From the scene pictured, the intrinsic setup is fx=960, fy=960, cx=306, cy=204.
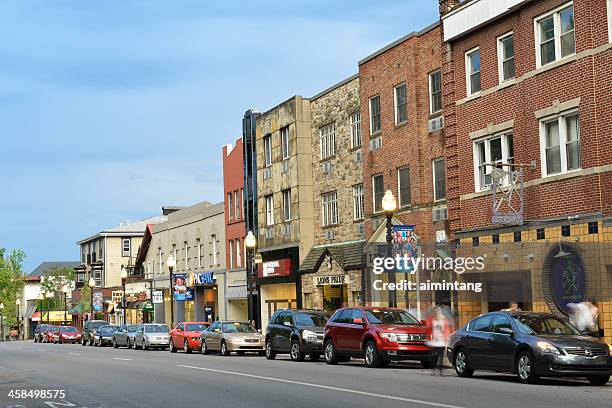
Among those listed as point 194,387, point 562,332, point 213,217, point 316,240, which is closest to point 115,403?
point 194,387

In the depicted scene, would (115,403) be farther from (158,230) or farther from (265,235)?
(158,230)

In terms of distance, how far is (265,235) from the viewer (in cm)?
4969

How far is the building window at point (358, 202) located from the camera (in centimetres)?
3978

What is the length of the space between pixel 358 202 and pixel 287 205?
757cm

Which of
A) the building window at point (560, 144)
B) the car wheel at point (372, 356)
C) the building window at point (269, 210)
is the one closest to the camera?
the car wheel at point (372, 356)

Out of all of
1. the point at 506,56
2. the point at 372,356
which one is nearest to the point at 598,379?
the point at 372,356

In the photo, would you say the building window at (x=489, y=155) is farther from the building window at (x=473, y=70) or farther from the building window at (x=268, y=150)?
the building window at (x=268, y=150)

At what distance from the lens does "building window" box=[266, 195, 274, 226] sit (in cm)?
4908

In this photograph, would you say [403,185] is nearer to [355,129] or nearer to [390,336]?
[355,129]

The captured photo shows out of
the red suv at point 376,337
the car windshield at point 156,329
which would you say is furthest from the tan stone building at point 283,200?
the red suv at point 376,337

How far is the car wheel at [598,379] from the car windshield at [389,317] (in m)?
7.26

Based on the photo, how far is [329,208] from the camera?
43.3 metres

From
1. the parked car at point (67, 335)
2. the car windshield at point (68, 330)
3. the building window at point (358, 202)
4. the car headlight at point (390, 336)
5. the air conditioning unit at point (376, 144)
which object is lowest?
the parked car at point (67, 335)

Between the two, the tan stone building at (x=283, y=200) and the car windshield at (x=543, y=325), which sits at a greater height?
the tan stone building at (x=283, y=200)
